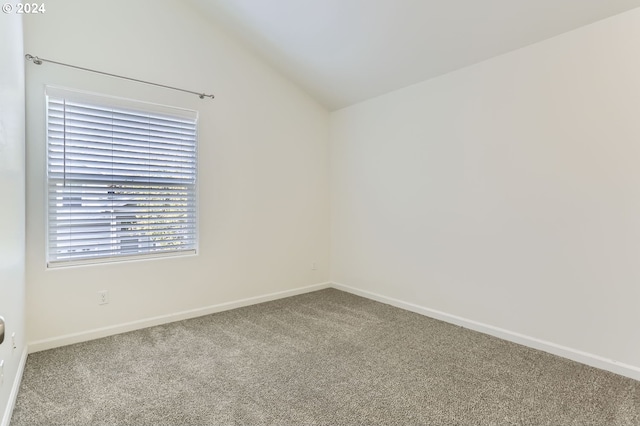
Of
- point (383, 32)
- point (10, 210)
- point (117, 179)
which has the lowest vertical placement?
point (10, 210)

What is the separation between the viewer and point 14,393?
1.90 m

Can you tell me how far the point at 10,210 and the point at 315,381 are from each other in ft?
6.55

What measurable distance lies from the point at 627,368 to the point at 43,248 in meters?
4.24

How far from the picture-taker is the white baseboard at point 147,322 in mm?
2623

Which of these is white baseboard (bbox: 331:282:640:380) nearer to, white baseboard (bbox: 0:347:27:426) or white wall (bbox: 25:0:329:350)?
white wall (bbox: 25:0:329:350)

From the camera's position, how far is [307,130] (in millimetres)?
4230

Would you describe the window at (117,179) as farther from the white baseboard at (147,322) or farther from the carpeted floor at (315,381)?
the carpeted floor at (315,381)

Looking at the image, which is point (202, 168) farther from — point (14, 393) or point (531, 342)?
point (531, 342)

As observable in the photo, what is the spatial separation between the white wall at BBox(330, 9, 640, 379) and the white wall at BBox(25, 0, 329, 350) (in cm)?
98

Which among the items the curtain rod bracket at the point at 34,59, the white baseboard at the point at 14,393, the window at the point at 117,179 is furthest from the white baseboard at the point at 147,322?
the curtain rod bracket at the point at 34,59

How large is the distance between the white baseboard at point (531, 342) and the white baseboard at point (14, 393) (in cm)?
310

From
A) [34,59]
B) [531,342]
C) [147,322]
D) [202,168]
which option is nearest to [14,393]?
[147,322]

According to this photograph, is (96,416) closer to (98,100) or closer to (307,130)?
(98,100)

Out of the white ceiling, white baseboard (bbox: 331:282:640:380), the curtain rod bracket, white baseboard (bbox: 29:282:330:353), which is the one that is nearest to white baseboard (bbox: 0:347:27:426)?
white baseboard (bbox: 29:282:330:353)
